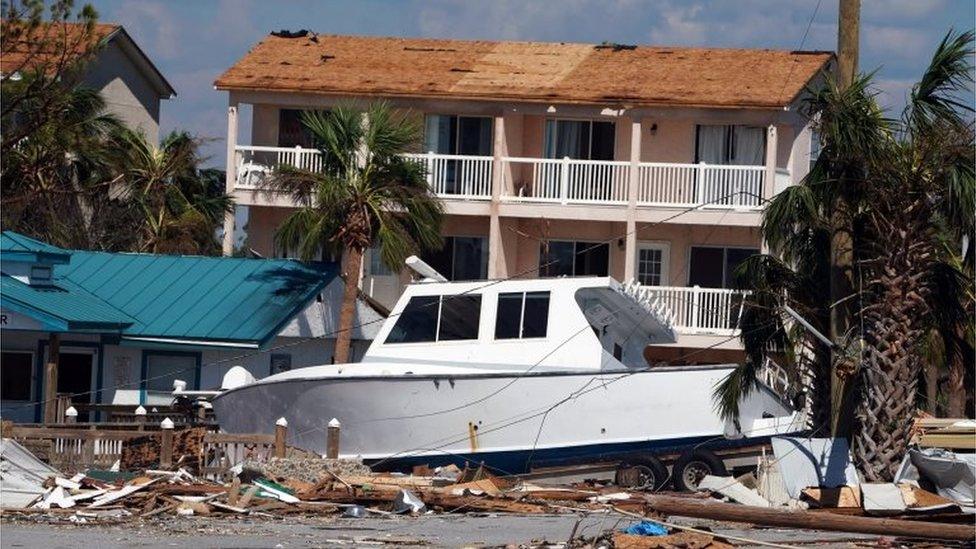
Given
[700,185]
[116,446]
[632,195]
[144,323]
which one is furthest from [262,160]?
[116,446]

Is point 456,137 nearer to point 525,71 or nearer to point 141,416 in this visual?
point 525,71

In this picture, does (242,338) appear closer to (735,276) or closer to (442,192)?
(442,192)

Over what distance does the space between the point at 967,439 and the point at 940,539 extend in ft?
26.7

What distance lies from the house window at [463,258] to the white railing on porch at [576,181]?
1716mm

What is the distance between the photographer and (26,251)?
31.0m

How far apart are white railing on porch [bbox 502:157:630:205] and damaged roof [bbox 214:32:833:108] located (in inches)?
57.3

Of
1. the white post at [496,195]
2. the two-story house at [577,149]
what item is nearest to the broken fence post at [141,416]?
the two-story house at [577,149]

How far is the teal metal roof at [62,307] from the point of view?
2986cm

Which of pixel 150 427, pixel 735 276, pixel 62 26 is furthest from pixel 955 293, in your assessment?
pixel 62 26

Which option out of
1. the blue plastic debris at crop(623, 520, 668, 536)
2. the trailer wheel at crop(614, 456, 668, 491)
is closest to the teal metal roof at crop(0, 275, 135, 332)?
the trailer wheel at crop(614, 456, 668, 491)

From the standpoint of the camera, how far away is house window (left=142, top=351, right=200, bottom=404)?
32406mm

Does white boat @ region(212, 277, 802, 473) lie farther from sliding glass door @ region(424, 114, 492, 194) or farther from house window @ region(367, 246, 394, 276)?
sliding glass door @ region(424, 114, 492, 194)

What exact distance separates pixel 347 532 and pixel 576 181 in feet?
69.7

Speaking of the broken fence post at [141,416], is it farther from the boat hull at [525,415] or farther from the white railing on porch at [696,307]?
the white railing on porch at [696,307]
